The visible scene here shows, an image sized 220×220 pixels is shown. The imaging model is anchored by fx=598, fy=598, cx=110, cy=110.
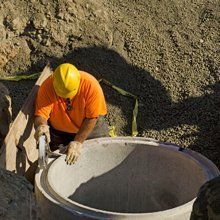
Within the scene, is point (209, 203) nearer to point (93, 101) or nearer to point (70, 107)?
point (93, 101)

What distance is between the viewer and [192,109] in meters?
8.62

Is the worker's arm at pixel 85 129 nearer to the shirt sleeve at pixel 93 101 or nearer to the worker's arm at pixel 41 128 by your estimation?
the shirt sleeve at pixel 93 101

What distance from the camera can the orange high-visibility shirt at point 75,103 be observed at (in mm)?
6676

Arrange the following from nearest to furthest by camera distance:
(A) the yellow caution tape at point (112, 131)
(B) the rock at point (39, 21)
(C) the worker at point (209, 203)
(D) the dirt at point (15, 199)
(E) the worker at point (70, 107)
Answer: (C) the worker at point (209, 203), (D) the dirt at point (15, 199), (E) the worker at point (70, 107), (A) the yellow caution tape at point (112, 131), (B) the rock at point (39, 21)

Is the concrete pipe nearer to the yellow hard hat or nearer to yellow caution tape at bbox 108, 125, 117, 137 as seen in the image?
the yellow hard hat

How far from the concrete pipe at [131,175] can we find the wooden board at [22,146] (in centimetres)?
57

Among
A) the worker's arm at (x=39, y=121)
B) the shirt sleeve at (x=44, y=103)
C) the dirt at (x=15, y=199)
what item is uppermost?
the dirt at (x=15, y=199)

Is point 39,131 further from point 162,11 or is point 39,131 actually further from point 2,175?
point 162,11

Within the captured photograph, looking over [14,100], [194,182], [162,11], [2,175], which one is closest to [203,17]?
[162,11]

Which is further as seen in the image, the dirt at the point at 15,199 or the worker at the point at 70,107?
the worker at the point at 70,107

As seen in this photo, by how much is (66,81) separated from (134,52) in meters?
2.91

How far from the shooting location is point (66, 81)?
6.49 metres

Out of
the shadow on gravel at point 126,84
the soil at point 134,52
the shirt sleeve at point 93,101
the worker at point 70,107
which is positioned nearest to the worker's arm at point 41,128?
the worker at point 70,107

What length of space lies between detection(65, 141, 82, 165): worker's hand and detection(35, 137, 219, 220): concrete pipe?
0.24 ft
